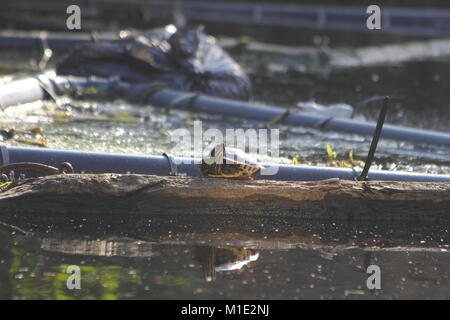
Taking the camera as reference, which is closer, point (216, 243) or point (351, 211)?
point (216, 243)

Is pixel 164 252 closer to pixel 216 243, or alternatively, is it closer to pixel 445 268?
pixel 216 243

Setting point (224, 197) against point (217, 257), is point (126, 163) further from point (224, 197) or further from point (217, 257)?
point (217, 257)

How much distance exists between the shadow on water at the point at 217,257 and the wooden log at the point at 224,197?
0.28 ft

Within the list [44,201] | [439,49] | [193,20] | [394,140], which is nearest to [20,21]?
[193,20]

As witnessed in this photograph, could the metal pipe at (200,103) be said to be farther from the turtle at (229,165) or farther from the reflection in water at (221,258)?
the reflection in water at (221,258)

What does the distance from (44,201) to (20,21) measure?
1572cm

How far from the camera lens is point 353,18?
899 inches
